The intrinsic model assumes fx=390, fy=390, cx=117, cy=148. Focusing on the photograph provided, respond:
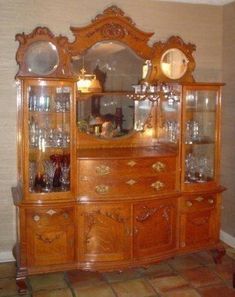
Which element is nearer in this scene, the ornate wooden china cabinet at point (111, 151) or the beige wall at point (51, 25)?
the ornate wooden china cabinet at point (111, 151)

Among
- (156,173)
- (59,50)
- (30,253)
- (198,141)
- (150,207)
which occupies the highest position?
(59,50)

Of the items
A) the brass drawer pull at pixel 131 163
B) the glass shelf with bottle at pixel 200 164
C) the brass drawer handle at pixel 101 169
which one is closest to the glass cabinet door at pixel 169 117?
the glass shelf with bottle at pixel 200 164

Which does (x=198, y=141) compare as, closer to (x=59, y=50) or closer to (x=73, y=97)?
(x=73, y=97)

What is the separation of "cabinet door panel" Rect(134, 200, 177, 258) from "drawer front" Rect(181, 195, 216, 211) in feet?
0.35

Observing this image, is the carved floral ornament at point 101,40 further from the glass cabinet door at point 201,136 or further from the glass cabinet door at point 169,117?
the glass cabinet door at point 201,136

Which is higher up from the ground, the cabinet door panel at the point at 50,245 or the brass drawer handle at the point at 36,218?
the brass drawer handle at the point at 36,218

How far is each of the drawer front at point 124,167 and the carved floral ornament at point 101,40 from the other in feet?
2.75

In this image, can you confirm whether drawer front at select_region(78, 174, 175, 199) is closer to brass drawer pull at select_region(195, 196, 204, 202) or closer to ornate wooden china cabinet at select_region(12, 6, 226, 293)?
ornate wooden china cabinet at select_region(12, 6, 226, 293)

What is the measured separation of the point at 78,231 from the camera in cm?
317

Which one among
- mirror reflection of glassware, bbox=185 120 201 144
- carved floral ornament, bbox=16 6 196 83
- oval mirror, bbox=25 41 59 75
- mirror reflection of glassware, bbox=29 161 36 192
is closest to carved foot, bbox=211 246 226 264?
mirror reflection of glassware, bbox=185 120 201 144

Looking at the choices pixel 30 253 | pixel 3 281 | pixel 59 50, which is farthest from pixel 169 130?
pixel 3 281

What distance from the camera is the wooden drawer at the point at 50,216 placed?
307cm

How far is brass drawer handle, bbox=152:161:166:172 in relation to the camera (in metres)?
3.30

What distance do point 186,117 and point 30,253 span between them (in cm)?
175
